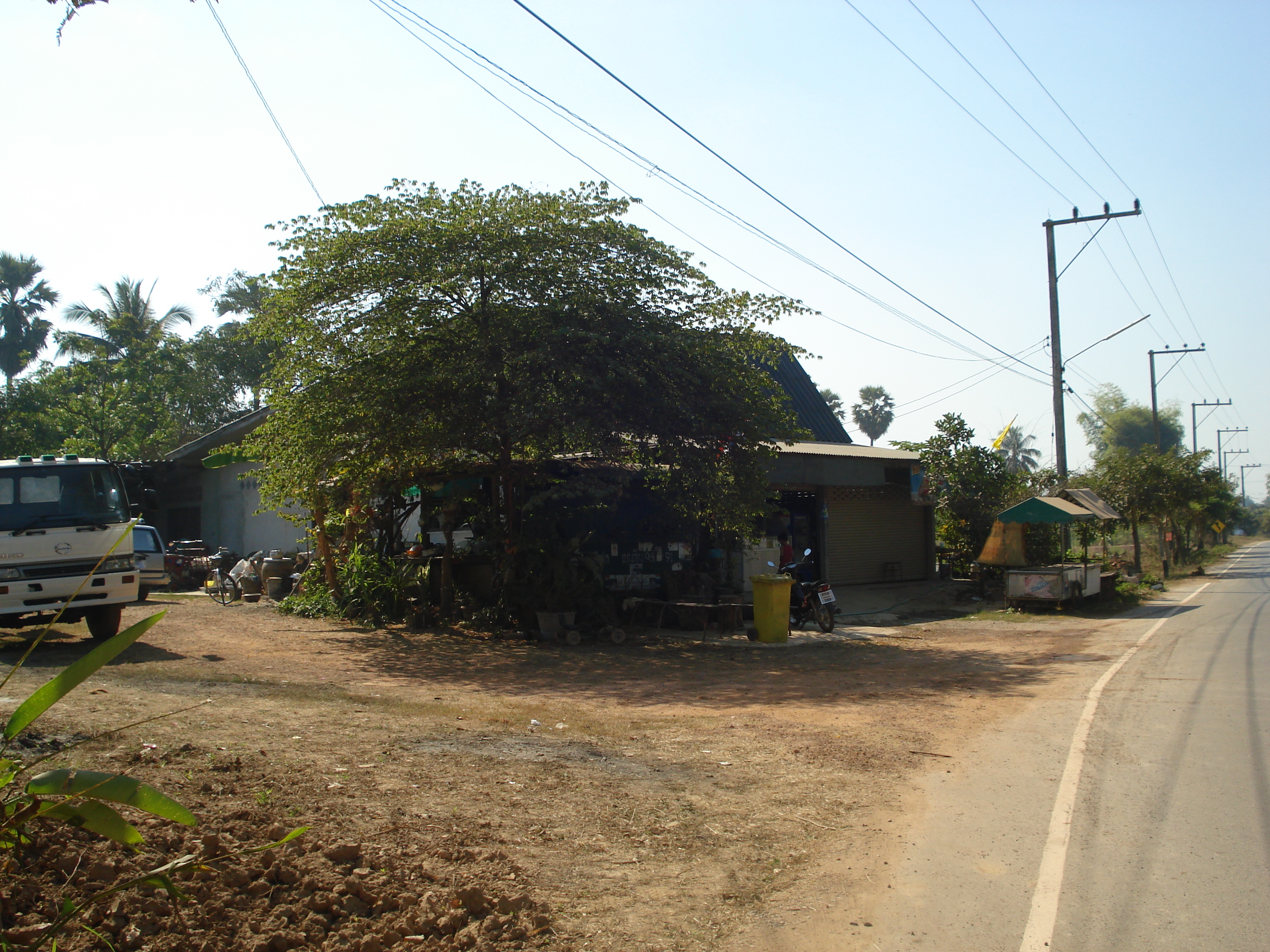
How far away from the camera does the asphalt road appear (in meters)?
4.20

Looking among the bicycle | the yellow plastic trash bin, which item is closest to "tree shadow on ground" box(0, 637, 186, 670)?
the bicycle

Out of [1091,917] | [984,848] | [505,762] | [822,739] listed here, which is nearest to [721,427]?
[822,739]

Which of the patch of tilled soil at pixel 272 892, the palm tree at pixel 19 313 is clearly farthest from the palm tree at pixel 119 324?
the patch of tilled soil at pixel 272 892

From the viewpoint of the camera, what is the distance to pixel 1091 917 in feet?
14.2

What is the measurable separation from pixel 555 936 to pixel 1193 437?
67546mm

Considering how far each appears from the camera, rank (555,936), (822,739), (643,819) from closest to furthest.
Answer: (555,936) → (643,819) → (822,739)

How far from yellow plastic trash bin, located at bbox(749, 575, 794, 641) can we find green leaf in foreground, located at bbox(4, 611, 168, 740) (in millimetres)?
12538

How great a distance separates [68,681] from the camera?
3016mm

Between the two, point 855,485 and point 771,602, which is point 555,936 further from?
point 855,485

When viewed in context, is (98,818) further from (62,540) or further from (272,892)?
(62,540)

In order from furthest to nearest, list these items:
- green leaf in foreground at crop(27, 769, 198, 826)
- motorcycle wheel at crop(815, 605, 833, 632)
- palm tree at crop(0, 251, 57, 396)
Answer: palm tree at crop(0, 251, 57, 396), motorcycle wheel at crop(815, 605, 833, 632), green leaf in foreground at crop(27, 769, 198, 826)

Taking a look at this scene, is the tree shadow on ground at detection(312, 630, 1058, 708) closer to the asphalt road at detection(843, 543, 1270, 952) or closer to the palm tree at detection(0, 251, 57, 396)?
the asphalt road at detection(843, 543, 1270, 952)

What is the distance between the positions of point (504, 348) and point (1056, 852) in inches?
412

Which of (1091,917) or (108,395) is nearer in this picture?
(1091,917)
